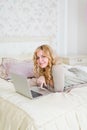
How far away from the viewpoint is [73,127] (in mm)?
1509

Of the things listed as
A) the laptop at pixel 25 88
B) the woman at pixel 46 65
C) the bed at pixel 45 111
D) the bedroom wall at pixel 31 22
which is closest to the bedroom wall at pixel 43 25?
the bedroom wall at pixel 31 22

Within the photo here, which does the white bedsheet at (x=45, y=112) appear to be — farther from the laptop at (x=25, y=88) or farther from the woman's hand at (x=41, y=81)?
the woman's hand at (x=41, y=81)

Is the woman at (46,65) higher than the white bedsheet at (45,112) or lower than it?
higher

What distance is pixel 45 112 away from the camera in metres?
1.44

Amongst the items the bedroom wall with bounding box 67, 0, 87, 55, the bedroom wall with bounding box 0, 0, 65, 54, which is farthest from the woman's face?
the bedroom wall with bounding box 67, 0, 87, 55

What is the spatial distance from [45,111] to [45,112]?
12 millimetres

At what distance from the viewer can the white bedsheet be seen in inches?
55.0

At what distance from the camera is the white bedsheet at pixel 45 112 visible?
1397 millimetres

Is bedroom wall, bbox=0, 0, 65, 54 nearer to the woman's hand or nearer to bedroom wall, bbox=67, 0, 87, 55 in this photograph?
bedroom wall, bbox=67, 0, 87, 55

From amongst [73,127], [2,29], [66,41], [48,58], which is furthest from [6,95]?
[66,41]

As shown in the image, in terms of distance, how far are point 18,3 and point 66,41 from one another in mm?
1145

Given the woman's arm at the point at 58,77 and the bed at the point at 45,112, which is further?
the woman's arm at the point at 58,77

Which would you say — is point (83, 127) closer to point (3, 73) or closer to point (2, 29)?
point (3, 73)

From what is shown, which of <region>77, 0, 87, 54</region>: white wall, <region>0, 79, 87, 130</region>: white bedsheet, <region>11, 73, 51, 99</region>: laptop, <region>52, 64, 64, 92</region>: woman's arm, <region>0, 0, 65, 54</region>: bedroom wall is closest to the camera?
<region>0, 79, 87, 130</region>: white bedsheet
